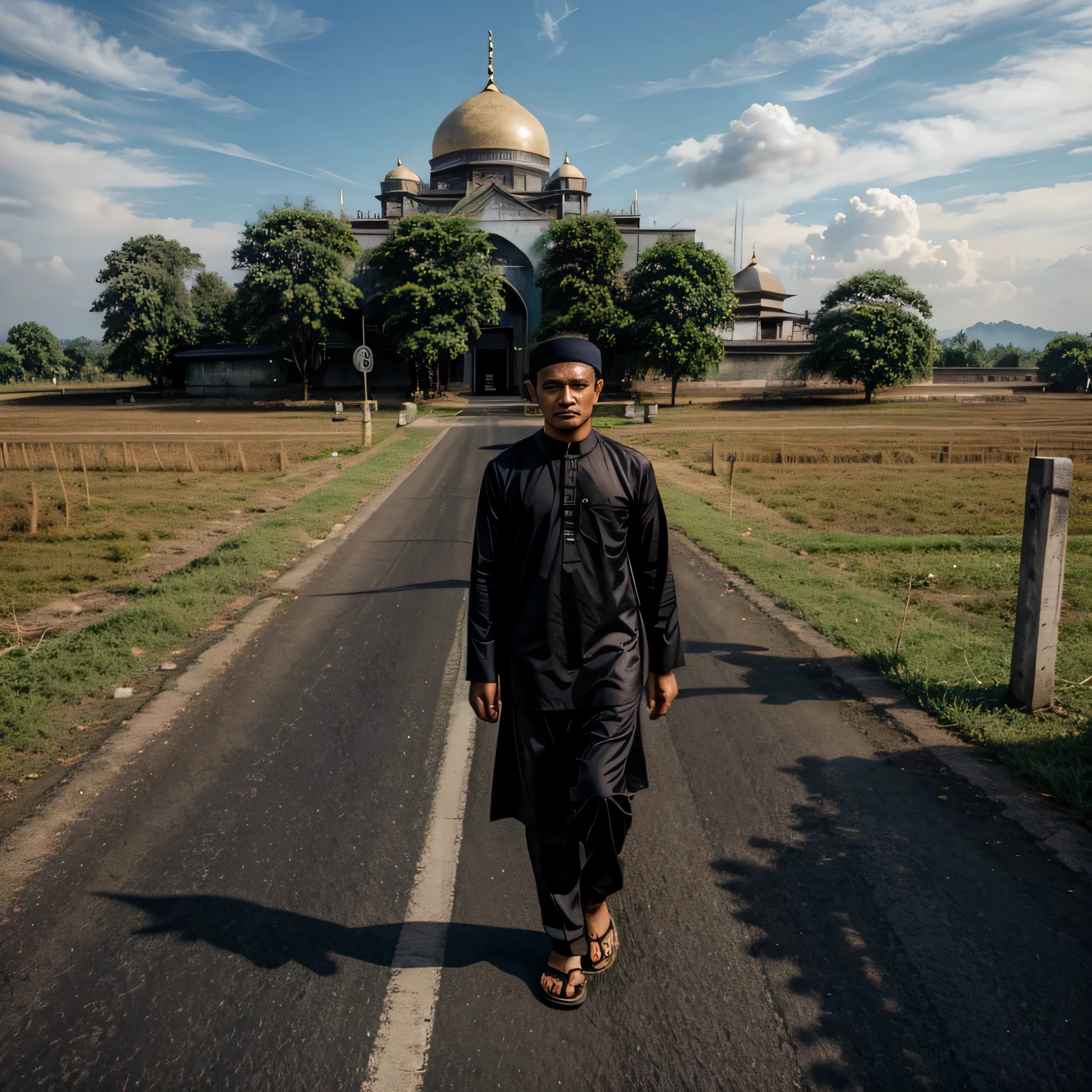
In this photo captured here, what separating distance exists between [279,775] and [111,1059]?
190 cm

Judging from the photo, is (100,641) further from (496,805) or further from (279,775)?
(496,805)

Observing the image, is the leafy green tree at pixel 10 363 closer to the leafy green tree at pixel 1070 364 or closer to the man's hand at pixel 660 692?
the leafy green tree at pixel 1070 364

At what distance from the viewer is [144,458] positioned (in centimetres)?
2159

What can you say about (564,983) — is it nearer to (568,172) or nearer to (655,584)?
(655,584)

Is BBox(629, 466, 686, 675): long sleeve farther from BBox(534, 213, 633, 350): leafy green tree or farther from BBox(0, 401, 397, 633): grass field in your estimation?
BBox(534, 213, 633, 350): leafy green tree

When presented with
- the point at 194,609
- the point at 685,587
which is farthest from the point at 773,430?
the point at 194,609

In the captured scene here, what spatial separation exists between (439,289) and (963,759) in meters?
41.6

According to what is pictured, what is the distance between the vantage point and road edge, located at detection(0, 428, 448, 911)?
3.54 m

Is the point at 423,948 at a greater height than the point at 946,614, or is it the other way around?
the point at 946,614

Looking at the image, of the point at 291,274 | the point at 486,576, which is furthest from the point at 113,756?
the point at 291,274

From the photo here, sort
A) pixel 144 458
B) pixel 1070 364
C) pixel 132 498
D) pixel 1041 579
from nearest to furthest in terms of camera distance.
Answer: pixel 1041 579, pixel 132 498, pixel 144 458, pixel 1070 364

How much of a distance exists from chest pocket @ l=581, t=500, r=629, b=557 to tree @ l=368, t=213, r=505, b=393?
40417 millimetres

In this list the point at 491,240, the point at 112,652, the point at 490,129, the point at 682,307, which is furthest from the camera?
the point at 490,129

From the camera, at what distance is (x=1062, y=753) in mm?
4383
